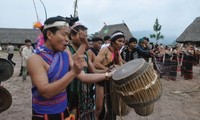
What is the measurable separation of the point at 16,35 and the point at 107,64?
198ft

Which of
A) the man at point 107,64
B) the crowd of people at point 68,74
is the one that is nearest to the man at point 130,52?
the crowd of people at point 68,74

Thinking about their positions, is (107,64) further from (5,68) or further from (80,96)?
(5,68)

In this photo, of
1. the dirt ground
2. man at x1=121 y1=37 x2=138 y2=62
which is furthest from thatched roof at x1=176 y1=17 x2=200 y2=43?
man at x1=121 y1=37 x2=138 y2=62

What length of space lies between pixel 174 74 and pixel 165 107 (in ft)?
20.9

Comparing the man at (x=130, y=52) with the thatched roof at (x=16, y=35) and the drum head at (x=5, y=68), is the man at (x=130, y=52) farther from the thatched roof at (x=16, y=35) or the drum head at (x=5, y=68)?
the thatched roof at (x=16, y=35)

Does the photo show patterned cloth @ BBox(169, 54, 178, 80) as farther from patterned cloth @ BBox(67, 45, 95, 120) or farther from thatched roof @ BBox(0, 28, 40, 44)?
thatched roof @ BBox(0, 28, 40, 44)

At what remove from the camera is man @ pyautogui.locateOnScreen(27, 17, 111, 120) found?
2.04 metres

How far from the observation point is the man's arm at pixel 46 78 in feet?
6.55

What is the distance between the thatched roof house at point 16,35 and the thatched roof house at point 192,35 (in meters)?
32.4

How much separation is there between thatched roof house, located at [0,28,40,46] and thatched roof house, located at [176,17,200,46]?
106ft

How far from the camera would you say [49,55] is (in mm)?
2232

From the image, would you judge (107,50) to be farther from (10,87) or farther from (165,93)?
(10,87)

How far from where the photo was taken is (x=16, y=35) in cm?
6153

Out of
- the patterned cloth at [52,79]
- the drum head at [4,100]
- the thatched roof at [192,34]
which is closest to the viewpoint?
the patterned cloth at [52,79]
